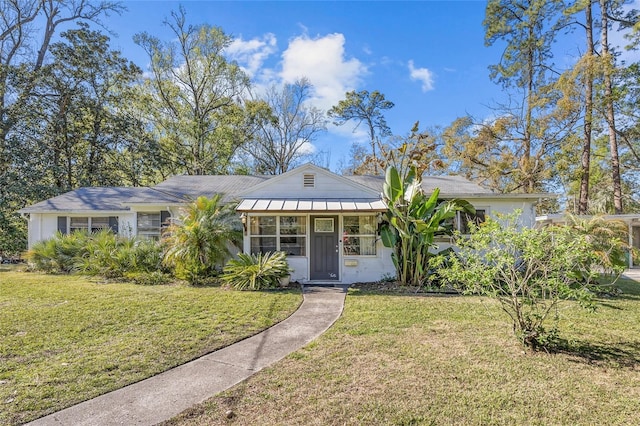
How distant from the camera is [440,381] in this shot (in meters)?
4.14

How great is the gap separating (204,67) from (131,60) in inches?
226

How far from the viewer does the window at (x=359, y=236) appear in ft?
38.9

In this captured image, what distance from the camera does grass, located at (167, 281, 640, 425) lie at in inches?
133

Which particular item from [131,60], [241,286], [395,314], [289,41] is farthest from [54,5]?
[395,314]

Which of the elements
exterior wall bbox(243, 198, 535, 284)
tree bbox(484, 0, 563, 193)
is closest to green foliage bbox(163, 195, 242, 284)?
exterior wall bbox(243, 198, 535, 284)

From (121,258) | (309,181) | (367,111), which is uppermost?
(367,111)

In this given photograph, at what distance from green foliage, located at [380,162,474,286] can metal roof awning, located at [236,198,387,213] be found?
631 mm

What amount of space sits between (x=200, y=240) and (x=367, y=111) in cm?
2333

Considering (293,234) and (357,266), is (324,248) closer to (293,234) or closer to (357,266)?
(293,234)

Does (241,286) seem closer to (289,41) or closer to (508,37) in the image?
(289,41)

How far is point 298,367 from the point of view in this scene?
4559 mm

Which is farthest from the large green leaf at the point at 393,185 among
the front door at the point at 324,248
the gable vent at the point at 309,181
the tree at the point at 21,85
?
the tree at the point at 21,85

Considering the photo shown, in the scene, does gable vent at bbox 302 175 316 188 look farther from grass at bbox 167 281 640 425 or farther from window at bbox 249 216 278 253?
grass at bbox 167 281 640 425

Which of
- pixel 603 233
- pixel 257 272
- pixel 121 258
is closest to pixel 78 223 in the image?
pixel 121 258
